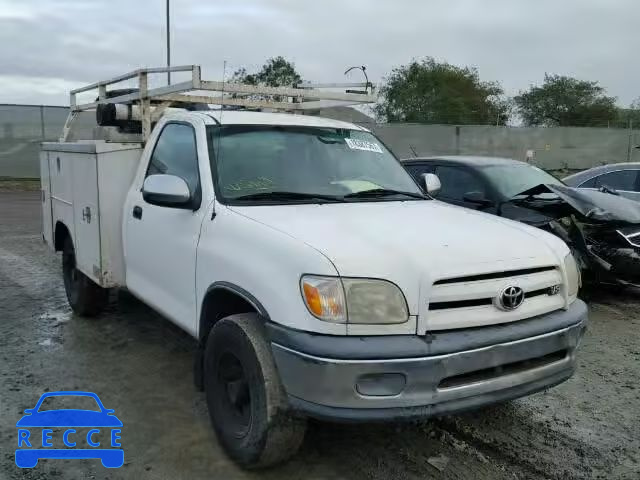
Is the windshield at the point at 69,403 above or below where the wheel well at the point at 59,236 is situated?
below

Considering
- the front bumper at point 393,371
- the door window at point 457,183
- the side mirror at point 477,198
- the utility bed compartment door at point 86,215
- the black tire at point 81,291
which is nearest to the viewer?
the front bumper at point 393,371

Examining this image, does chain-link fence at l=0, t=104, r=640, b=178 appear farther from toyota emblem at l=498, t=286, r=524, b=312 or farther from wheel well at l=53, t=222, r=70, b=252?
toyota emblem at l=498, t=286, r=524, b=312

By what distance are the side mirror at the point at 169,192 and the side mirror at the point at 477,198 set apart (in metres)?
4.18

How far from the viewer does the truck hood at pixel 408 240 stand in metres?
2.79

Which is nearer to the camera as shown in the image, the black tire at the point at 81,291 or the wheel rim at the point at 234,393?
the wheel rim at the point at 234,393

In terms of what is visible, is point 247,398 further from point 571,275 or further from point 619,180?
point 619,180

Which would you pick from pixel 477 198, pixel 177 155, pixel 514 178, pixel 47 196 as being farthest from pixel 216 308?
pixel 514 178

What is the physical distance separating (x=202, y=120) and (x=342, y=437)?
2.20 meters

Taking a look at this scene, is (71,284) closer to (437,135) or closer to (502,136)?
(437,135)

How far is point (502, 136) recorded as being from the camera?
24.9 metres

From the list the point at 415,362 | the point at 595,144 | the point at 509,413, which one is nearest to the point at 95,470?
the point at 415,362

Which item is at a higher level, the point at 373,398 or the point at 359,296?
the point at 359,296

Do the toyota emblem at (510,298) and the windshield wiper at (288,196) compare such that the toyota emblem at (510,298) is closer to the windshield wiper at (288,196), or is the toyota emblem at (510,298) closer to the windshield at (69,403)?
the windshield wiper at (288,196)

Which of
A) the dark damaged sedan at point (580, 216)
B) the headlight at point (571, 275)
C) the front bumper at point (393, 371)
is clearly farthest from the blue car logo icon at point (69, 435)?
the dark damaged sedan at point (580, 216)
